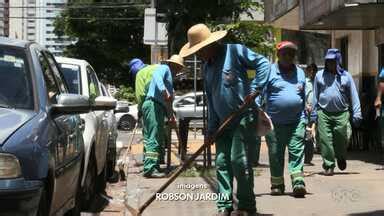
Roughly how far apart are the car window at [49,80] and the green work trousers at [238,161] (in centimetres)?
166

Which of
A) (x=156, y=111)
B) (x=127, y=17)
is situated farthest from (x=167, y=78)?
(x=127, y=17)

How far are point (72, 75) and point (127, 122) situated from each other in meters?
19.3

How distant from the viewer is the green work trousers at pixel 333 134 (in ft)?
32.9

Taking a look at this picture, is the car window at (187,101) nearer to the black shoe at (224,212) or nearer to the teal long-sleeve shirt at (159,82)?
the teal long-sleeve shirt at (159,82)

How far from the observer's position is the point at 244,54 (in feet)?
22.6

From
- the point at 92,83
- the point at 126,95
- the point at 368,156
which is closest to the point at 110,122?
the point at 92,83

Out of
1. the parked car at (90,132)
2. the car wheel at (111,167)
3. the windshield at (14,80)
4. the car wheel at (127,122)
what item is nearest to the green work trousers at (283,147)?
the parked car at (90,132)

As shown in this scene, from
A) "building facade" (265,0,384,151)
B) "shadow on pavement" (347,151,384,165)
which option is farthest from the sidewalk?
"building facade" (265,0,384,151)

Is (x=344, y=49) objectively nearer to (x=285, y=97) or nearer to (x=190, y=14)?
(x=190, y=14)

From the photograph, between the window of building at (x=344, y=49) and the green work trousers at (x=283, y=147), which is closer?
the green work trousers at (x=283, y=147)

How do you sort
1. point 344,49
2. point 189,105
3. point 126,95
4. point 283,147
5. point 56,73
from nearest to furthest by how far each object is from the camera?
point 56,73 → point 283,147 → point 344,49 → point 189,105 → point 126,95

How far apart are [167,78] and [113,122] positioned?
45.3 inches

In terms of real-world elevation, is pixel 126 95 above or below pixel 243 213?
below

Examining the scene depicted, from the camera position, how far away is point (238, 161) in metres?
6.79
